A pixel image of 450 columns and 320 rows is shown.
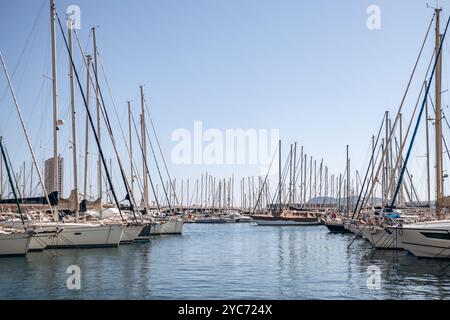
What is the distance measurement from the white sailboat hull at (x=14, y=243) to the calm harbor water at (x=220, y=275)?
2.98 feet

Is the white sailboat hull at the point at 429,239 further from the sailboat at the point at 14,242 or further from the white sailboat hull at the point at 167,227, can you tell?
the white sailboat hull at the point at 167,227

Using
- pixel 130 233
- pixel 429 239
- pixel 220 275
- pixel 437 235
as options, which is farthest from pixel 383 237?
pixel 130 233

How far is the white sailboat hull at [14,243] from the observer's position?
109 ft

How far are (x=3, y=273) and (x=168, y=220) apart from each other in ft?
116

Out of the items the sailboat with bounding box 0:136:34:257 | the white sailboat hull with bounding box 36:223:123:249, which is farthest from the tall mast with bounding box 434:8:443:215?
the sailboat with bounding box 0:136:34:257

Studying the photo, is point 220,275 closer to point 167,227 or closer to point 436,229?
point 436,229

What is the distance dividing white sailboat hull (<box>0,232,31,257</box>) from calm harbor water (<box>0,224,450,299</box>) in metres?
0.91

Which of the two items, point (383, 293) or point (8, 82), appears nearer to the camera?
point (383, 293)

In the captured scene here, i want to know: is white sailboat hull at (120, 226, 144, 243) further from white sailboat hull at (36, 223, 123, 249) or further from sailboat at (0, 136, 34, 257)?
sailboat at (0, 136, 34, 257)

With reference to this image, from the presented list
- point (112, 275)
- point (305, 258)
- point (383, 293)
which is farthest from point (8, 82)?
point (383, 293)

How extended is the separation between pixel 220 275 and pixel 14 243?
14333 mm

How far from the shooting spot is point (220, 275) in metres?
26.9
